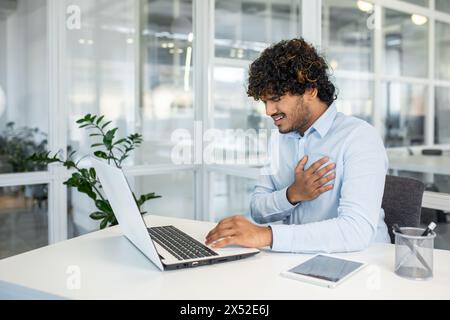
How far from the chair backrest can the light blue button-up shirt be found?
0.35 ft

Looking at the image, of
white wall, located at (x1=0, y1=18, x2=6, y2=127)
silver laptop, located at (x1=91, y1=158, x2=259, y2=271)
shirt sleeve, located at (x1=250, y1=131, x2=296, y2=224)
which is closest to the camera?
silver laptop, located at (x1=91, y1=158, x2=259, y2=271)

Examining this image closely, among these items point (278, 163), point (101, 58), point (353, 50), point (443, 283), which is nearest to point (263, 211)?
point (278, 163)

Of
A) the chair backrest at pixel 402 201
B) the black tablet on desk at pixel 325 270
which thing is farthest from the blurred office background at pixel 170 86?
the black tablet on desk at pixel 325 270

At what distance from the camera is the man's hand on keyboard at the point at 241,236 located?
118cm

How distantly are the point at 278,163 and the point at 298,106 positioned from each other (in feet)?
0.81

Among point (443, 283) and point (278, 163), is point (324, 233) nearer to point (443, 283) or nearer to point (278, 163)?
point (443, 283)

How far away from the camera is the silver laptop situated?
1046 millimetres

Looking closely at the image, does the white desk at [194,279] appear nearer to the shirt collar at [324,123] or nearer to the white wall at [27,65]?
the shirt collar at [324,123]

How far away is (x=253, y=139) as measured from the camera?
3.52m

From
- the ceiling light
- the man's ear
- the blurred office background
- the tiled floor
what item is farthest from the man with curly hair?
the tiled floor

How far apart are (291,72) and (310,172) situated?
0.36m

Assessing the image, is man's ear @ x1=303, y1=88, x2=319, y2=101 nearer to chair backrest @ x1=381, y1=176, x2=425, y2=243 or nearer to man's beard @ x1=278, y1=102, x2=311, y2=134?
man's beard @ x1=278, y1=102, x2=311, y2=134

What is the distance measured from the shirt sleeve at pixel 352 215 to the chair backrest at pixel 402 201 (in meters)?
0.25

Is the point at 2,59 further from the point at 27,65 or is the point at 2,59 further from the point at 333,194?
the point at 333,194
